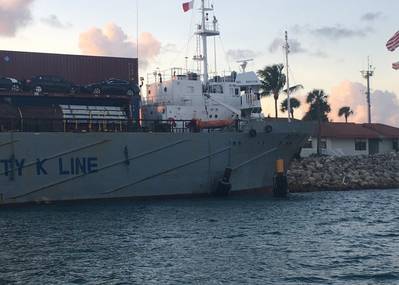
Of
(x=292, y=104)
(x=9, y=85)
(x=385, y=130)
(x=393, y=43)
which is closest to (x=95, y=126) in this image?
(x=9, y=85)

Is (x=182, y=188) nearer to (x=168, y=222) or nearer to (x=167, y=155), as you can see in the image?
(x=167, y=155)

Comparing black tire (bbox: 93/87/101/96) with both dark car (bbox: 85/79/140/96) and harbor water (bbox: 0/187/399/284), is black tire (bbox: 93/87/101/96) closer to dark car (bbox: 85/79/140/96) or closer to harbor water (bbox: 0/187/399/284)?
dark car (bbox: 85/79/140/96)

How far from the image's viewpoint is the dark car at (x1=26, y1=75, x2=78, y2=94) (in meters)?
31.3

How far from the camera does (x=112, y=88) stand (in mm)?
33062

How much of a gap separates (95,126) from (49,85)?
3.42 metres

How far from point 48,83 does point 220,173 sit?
422 inches

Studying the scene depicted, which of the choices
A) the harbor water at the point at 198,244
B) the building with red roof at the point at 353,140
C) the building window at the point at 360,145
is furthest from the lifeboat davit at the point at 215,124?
the building window at the point at 360,145

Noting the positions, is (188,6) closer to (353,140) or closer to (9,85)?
(9,85)

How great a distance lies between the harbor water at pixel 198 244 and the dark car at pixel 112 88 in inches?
288

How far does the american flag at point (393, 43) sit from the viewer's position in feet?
130

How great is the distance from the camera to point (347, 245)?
1812 cm

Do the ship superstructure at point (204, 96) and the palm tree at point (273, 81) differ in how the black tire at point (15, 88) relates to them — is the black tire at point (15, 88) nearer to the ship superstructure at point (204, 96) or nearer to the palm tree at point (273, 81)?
the ship superstructure at point (204, 96)

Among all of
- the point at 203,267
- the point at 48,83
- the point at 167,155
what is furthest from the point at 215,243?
the point at 48,83

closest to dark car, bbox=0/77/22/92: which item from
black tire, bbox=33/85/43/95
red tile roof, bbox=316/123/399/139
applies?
black tire, bbox=33/85/43/95
